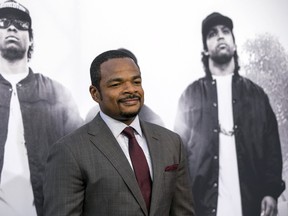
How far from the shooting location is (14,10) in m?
2.12

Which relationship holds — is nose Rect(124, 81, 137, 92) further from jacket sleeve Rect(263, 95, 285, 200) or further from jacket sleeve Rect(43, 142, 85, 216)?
jacket sleeve Rect(263, 95, 285, 200)

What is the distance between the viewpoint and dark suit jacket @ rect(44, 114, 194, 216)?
131cm

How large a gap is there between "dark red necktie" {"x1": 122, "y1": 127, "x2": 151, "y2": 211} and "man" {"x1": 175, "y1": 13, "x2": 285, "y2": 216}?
0.83 metres

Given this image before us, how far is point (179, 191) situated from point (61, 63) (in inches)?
38.5

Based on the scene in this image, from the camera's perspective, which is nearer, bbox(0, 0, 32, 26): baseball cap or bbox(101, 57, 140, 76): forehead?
bbox(101, 57, 140, 76): forehead

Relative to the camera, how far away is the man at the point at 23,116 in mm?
2053

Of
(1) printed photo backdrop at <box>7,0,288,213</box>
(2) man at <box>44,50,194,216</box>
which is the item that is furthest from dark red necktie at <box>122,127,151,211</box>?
(1) printed photo backdrop at <box>7,0,288,213</box>

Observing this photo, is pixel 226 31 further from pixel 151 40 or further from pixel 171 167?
pixel 171 167

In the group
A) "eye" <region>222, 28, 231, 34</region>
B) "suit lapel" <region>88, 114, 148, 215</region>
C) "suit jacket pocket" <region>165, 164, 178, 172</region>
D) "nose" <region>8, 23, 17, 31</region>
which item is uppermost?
"nose" <region>8, 23, 17, 31</region>

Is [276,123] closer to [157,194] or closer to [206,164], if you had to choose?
[206,164]

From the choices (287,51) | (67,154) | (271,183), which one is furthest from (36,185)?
(287,51)

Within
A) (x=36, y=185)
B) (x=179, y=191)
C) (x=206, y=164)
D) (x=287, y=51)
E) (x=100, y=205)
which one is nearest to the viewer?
(x=100, y=205)

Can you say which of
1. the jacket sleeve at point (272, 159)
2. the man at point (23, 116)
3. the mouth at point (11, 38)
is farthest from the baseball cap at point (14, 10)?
the jacket sleeve at point (272, 159)

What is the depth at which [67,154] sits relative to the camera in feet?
4.38
